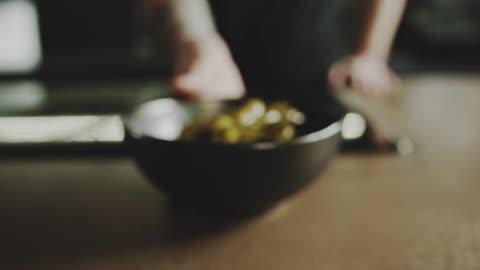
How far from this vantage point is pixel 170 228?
0.51 meters

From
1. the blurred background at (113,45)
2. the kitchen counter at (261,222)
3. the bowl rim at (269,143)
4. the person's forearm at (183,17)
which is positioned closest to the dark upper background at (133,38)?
the blurred background at (113,45)

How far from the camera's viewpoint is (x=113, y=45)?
1.61m

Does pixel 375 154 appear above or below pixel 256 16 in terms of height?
below

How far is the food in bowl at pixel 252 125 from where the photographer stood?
52 centimetres

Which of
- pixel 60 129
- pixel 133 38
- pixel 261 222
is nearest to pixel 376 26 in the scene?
pixel 261 222

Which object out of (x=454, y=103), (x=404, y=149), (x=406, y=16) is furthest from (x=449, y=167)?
(x=406, y=16)

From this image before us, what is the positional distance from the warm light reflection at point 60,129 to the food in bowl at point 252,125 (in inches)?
6.3

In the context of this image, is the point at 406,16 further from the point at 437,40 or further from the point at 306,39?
the point at 306,39

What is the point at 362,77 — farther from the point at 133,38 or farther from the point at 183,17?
the point at 133,38

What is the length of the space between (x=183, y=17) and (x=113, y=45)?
2.86ft

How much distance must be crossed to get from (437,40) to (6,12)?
144 centimetres

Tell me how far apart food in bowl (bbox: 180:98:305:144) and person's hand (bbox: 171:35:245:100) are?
44mm

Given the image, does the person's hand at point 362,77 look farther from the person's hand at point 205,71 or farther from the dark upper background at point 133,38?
the dark upper background at point 133,38

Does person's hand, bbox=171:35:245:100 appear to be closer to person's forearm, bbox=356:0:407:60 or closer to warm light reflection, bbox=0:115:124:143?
warm light reflection, bbox=0:115:124:143
